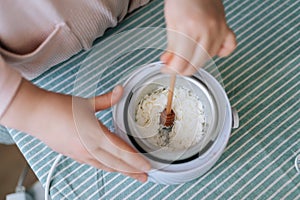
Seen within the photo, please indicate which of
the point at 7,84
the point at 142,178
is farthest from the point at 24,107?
the point at 142,178

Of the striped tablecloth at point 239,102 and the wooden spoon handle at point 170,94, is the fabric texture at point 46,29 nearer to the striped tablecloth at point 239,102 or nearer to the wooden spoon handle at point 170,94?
the striped tablecloth at point 239,102

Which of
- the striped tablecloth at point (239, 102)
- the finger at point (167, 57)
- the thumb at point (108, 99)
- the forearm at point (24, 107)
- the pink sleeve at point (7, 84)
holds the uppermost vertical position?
the pink sleeve at point (7, 84)

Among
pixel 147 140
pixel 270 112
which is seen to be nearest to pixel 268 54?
pixel 270 112

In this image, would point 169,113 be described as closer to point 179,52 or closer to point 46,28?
point 179,52

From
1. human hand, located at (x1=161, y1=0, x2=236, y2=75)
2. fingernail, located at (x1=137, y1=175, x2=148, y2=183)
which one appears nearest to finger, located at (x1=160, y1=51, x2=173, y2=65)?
human hand, located at (x1=161, y1=0, x2=236, y2=75)

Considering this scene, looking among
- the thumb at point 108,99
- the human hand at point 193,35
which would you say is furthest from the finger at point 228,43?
the thumb at point 108,99
